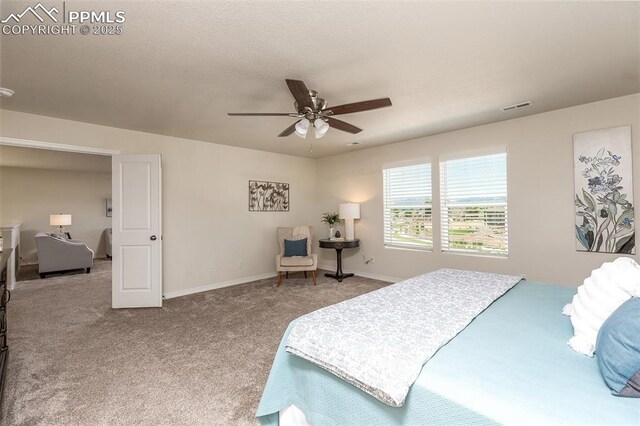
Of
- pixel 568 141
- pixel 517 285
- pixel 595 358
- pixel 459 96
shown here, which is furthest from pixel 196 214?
pixel 568 141

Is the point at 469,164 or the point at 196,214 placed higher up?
the point at 469,164

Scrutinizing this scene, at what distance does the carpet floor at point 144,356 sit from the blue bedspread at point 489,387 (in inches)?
24.9

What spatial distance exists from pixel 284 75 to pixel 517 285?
2648 millimetres

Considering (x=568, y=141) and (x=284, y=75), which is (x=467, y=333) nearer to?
(x=284, y=75)

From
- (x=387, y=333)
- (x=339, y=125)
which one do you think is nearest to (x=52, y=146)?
(x=339, y=125)

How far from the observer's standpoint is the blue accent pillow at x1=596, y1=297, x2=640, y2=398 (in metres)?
0.99

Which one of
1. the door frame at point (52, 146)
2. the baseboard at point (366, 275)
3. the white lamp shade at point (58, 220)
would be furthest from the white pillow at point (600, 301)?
the white lamp shade at point (58, 220)

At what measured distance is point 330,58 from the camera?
2312 millimetres

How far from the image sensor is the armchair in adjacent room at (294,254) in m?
5.07

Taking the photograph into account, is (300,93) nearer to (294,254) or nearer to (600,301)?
(600,301)

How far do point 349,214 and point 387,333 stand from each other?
4.10m

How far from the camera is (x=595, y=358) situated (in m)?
1.23

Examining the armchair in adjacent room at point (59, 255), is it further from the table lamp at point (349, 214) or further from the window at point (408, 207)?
the window at point (408, 207)

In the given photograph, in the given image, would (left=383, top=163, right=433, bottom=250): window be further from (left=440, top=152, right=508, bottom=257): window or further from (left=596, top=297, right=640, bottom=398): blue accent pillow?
(left=596, top=297, right=640, bottom=398): blue accent pillow
